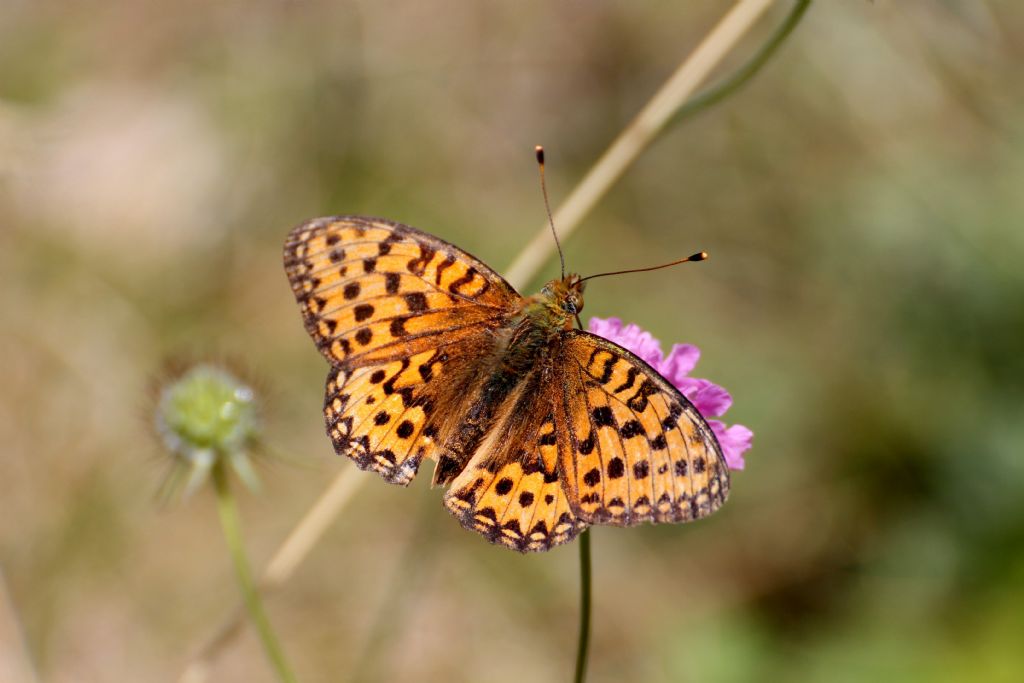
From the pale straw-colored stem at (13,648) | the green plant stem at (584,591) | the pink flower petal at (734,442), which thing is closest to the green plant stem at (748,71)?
the pink flower petal at (734,442)

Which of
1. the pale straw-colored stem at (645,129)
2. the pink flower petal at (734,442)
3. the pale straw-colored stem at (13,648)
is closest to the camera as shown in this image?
the pink flower petal at (734,442)

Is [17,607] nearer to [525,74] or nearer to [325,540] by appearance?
[325,540]

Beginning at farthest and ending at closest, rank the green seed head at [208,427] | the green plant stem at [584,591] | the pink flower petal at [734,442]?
the green seed head at [208,427], the pink flower petal at [734,442], the green plant stem at [584,591]

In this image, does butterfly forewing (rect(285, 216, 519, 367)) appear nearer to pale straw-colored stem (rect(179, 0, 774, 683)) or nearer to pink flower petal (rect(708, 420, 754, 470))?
pale straw-colored stem (rect(179, 0, 774, 683))

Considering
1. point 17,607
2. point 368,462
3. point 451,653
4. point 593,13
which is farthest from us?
point 593,13

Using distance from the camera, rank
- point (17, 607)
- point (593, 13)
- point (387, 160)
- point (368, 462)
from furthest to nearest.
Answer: point (593, 13) < point (387, 160) < point (17, 607) < point (368, 462)

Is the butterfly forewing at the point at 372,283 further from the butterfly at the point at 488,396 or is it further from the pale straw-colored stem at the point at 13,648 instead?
the pale straw-colored stem at the point at 13,648

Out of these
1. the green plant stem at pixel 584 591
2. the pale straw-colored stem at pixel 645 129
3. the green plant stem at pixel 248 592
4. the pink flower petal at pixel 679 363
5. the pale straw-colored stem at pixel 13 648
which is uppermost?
the pale straw-colored stem at pixel 645 129

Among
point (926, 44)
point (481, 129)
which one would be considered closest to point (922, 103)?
point (926, 44)
